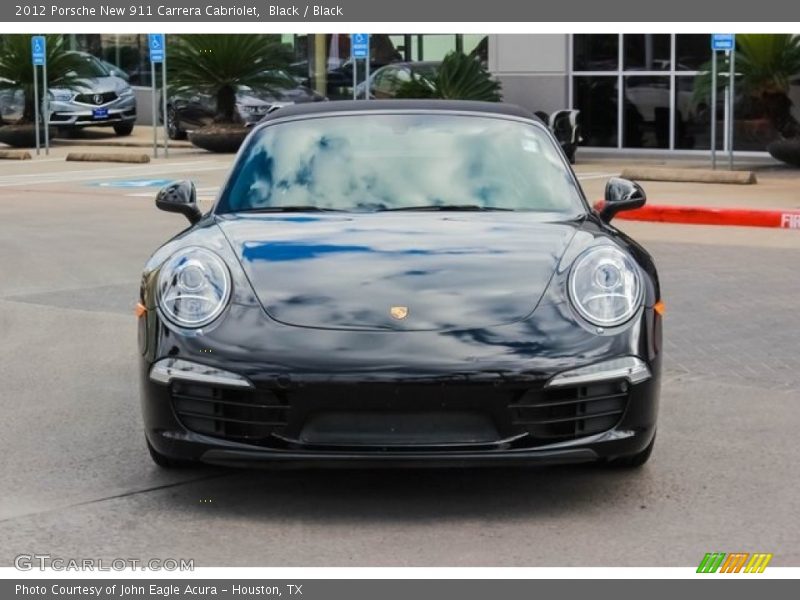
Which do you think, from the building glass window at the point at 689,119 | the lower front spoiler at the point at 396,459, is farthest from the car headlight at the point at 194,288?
the building glass window at the point at 689,119

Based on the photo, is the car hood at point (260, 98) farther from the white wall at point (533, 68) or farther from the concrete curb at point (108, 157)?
the white wall at point (533, 68)

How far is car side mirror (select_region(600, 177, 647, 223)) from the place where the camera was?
658 centimetres

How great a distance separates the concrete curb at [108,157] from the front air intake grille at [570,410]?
21.7 m

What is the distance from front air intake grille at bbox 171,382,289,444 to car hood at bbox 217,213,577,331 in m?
0.30

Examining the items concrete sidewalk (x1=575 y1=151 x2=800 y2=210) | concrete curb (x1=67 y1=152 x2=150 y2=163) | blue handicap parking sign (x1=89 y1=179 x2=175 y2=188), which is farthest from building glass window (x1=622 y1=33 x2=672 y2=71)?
blue handicap parking sign (x1=89 y1=179 x2=175 y2=188)

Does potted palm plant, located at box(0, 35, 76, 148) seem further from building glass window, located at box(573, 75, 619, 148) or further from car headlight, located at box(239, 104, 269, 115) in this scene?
building glass window, located at box(573, 75, 619, 148)

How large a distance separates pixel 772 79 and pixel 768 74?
9 centimetres

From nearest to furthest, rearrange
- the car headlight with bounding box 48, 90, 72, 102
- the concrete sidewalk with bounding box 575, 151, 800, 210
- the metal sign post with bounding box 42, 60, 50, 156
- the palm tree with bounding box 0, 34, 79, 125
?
1. the concrete sidewalk with bounding box 575, 151, 800, 210
2. the metal sign post with bounding box 42, 60, 50, 156
3. the palm tree with bounding box 0, 34, 79, 125
4. the car headlight with bounding box 48, 90, 72, 102

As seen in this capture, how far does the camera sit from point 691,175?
67.8ft

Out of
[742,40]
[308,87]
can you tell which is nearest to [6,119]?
[308,87]

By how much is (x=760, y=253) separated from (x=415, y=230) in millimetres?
7810

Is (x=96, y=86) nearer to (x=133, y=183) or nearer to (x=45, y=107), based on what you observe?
(x=45, y=107)

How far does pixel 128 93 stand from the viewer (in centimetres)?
3275
